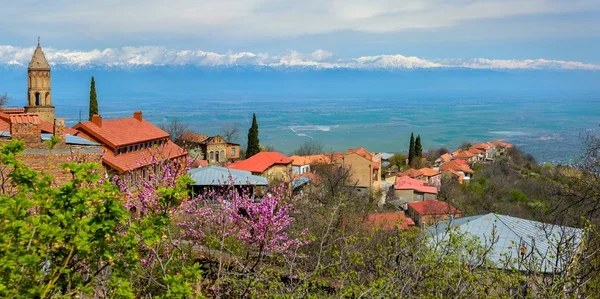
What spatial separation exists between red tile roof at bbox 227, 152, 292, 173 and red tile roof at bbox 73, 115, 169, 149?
1328 centimetres

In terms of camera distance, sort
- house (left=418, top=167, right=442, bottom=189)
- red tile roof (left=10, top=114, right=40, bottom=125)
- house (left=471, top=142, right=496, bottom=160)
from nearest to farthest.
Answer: red tile roof (left=10, top=114, right=40, bottom=125) < house (left=418, top=167, right=442, bottom=189) < house (left=471, top=142, right=496, bottom=160)

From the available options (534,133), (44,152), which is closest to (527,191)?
(44,152)

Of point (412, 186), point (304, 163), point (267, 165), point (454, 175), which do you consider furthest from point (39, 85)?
point (454, 175)

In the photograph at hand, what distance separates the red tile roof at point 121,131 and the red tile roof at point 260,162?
13283 mm

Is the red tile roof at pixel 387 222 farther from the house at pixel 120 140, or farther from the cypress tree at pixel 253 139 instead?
the cypress tree at pixel 253 139

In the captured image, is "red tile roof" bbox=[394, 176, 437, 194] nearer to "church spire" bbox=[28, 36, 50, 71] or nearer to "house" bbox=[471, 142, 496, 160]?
"church spire" bbox=[28, 36, 50, 71]

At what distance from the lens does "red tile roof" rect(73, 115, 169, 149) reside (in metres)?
22.9

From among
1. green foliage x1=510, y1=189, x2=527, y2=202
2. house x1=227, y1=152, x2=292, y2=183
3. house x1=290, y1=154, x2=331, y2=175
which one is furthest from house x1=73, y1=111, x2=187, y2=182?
green foliage x1=510, y1=189, x2=527, y2=202

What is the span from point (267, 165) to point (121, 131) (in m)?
18.8

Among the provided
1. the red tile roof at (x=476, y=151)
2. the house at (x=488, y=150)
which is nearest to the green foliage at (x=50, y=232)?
the house at (x=488, y=150)

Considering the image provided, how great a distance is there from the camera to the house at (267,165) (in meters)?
41.1

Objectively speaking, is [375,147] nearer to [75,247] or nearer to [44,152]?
[44,152]

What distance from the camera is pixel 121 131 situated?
81.0ft

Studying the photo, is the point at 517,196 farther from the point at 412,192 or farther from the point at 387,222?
the point at 387,222
